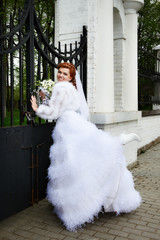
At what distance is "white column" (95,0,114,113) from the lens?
4902mm

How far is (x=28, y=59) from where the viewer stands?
11.8 ft

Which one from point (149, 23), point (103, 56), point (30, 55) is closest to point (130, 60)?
point (103, 56)

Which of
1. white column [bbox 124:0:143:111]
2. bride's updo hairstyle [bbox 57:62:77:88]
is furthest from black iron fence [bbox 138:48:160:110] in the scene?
bride's updo hairstyle [bbox 57:62:77:88]

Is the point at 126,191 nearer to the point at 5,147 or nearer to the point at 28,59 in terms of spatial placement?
the point at 5,147

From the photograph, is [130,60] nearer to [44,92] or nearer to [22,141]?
[44,92]

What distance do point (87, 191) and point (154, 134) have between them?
6.98 metres

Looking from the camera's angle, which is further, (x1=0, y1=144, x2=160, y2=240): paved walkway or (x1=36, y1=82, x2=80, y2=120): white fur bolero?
(x1=36, y1=82, x2=80, y2=120): white fur bolero

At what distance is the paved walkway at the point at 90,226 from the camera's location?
9.66 ft

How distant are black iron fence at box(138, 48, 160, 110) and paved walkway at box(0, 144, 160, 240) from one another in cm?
577

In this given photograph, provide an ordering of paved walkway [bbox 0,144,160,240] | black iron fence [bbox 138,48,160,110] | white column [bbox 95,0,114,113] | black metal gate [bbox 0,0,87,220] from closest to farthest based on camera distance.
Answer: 1. paved walkway [bbox 0,144,160,240]
2. black metal gate [bbox 0,0,87,220]
3. white column [bbox 95,0,114,113]
4. black iron fence [bbox 138,48,160,110]

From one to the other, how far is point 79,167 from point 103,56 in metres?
2.59

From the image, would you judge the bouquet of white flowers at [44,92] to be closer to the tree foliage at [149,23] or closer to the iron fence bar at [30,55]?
the iron fence bar at [30,55]

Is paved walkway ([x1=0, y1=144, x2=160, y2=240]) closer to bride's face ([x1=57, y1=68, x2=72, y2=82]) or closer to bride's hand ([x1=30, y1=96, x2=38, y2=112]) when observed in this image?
bride's hand ([x1=30, y1=96, x2=38, y2=112])

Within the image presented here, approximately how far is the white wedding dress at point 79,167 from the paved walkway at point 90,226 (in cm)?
12
